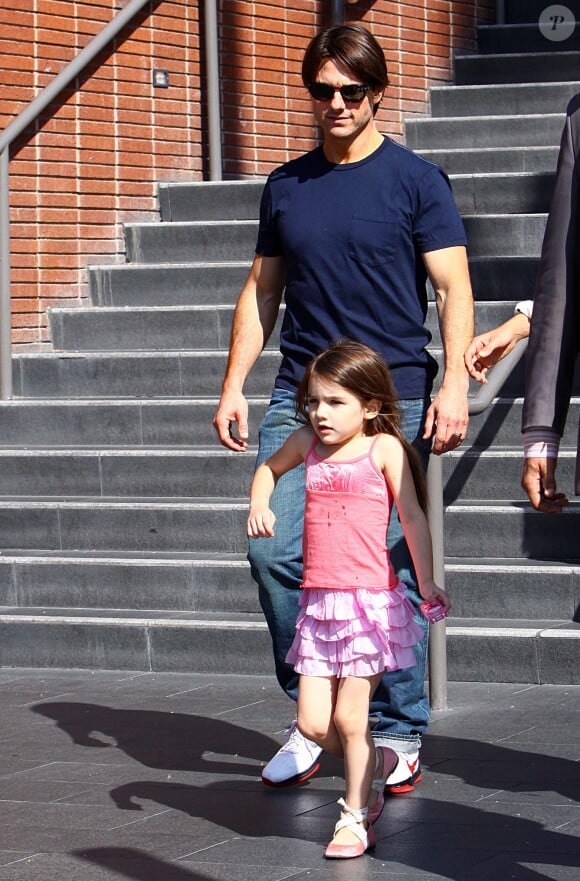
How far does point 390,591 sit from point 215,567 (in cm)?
254

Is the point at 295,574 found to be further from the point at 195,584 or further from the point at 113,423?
the point at 113,423

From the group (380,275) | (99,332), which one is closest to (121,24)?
(99,332)

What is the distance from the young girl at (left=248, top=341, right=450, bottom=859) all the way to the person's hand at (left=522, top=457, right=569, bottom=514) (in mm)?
757

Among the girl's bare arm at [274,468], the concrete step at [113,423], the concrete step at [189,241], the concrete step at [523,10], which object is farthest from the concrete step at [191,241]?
the girl's bare arm at [274,468]

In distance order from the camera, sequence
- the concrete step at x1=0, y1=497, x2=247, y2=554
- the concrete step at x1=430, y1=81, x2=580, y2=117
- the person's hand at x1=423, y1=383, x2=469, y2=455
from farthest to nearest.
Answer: the concrete step at x1=430, y1=81, x2=580, y2=117, the concrete step at x1=0, y1=497, x2=247, y2=554, the person's hand at x1=423, y1=383, x2=469, y2=455

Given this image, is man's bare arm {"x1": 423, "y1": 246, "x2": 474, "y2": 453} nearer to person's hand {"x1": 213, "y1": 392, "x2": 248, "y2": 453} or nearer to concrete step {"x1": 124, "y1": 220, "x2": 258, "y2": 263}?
person's hand {"x1": 213, "y1": 392, "x2": 248, "y2": 453}

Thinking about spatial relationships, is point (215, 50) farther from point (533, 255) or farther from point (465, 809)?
point (465, 809)

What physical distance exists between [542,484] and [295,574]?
1.37 meters

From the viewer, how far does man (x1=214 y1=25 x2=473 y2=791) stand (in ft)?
15.0

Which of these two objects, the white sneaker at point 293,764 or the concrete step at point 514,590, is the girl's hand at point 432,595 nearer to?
the white sneaker at point 293,764

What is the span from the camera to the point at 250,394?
822 centimetres

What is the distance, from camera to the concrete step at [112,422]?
26.4 ft

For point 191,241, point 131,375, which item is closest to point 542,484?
point 131,375

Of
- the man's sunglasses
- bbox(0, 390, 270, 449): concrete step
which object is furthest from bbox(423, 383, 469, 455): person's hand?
bbox(0, 390, 270, 449): concrete step
